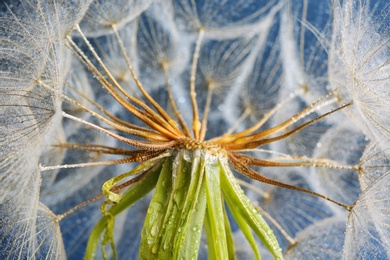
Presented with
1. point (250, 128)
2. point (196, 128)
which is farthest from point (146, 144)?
point (250, 128)

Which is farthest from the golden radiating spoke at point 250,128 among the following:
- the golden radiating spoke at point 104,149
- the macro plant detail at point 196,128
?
the golden radiating spoke at point 104,149

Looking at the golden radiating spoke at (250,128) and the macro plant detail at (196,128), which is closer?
the macro plant detail at (196,128)

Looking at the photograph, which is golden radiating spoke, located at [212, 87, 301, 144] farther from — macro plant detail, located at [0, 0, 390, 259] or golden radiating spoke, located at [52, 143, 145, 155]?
golden radiating spoke, located at [52, 143, 145, 155]

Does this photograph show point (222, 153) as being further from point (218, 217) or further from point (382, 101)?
point (382, 101)

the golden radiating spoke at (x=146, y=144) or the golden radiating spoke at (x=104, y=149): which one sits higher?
the golden radiating spoke at (x=104, y=149)

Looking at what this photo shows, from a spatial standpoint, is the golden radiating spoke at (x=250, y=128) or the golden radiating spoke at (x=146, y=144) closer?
the golden radiating spoke at (x=146, y=144)

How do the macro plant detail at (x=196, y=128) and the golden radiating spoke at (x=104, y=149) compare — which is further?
the golden radiating spoke at (x=104, y=149)

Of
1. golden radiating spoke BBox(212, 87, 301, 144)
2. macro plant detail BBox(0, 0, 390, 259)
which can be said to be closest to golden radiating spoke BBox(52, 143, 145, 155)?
macro plant detail BBox(0, 0, 390, 259)

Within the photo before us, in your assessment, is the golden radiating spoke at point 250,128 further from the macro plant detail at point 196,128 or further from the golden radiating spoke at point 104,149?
the golden radiating spoke at point 104,149
